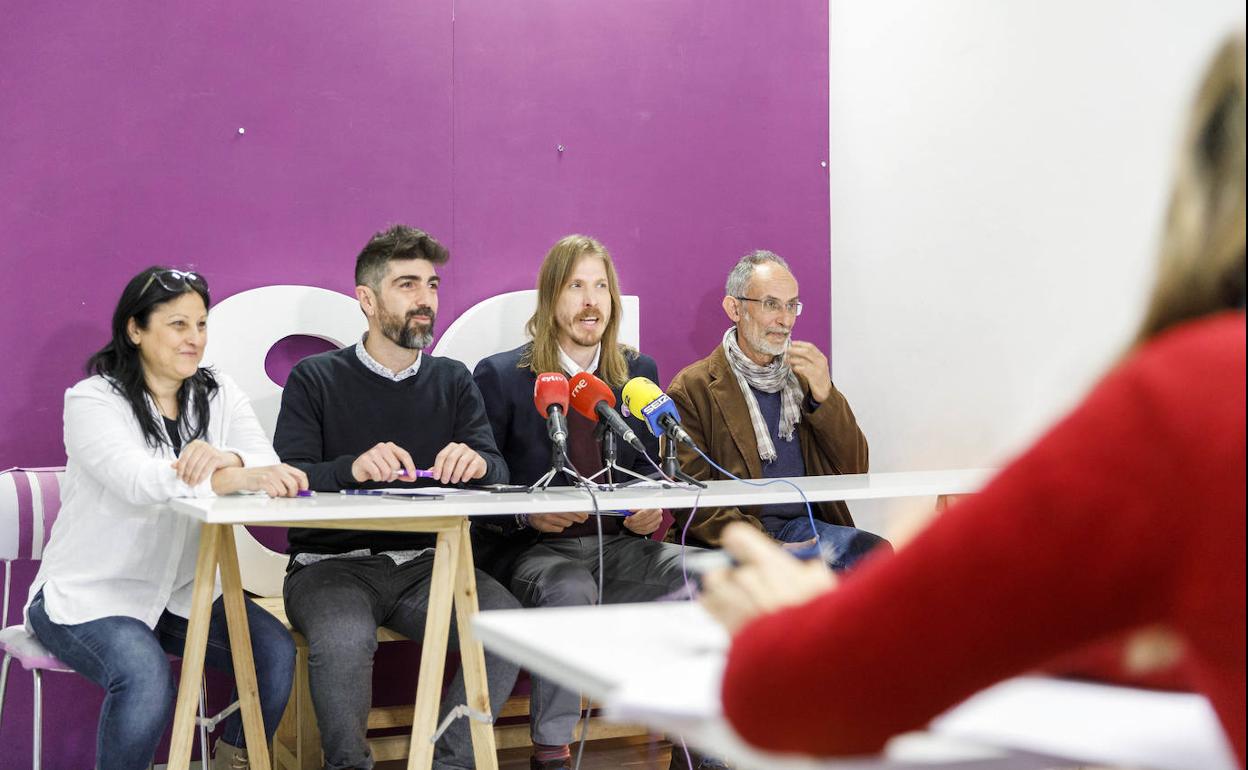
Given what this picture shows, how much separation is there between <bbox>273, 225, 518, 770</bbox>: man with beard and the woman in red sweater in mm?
2213

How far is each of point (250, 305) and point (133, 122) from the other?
2.07 feet

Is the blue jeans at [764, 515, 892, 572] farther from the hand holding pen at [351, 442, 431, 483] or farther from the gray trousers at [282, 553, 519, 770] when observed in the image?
the hand holding pen at [351, 442, 431, 483]

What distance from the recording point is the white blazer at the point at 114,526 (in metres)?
2.71

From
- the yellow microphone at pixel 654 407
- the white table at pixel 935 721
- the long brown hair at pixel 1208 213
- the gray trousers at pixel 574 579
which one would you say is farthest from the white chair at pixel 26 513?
the long brown hair at pixel 1208 213

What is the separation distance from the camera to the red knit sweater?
0.58m

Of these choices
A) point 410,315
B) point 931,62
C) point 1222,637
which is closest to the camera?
point 1222,637

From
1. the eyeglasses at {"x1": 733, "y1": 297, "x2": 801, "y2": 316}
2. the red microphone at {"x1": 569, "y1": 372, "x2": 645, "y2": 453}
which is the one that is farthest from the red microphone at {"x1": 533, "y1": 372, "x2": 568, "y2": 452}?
the eyeglasses at {"x1": 733, "y1": 297, "x2": 801, "y2": 316}

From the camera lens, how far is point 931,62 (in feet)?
13.9

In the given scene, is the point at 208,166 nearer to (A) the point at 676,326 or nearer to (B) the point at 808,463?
(A) the point at 676,326

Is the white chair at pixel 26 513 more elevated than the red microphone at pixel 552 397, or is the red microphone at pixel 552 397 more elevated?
the red microphone at pixel 552 397

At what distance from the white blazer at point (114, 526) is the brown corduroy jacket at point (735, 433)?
1.38m

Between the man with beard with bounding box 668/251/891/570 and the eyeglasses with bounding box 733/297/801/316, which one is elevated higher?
the eyeglasses with bounding box 733/297/801/316

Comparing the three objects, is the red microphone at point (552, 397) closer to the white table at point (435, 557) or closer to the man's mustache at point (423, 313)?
the white table at point (435, 557)

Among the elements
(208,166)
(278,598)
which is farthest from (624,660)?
(208,166)
